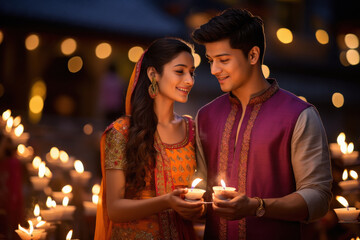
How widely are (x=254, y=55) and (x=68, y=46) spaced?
34.0 feet

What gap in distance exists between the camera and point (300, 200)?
2861 millimetres

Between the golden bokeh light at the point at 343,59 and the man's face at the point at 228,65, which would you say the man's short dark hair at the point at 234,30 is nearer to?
the man's face at the point at 228,65

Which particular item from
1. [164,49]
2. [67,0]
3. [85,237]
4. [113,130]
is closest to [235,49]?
[164,49]

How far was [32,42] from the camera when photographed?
1254cm

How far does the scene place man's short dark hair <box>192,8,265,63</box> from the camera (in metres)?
3.13

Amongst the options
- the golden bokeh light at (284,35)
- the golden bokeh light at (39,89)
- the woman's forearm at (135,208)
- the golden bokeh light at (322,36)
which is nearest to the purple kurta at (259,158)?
the woman's forearm at (135,208)

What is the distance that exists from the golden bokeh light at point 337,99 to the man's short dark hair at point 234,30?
50.6 ft

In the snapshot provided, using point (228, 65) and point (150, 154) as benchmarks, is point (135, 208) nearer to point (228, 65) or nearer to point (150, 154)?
point (150, 154)

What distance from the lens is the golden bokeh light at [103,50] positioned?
13297 mm

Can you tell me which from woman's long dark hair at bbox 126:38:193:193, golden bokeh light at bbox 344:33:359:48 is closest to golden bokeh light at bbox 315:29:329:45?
golden bokeh light at bbox 344:33:359:48

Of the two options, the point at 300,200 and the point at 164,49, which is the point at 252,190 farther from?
the point at 164,49

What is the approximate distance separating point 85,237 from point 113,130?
5.73 feet

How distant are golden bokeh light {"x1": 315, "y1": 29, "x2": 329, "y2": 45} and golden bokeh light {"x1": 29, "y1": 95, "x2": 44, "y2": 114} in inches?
407

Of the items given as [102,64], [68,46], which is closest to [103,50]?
[102,64]
